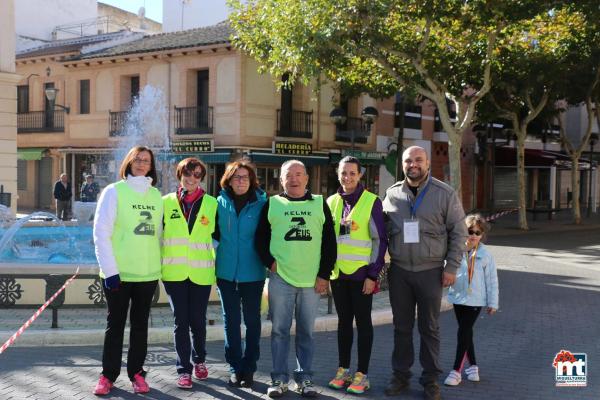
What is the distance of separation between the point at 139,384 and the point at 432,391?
93.6 inches

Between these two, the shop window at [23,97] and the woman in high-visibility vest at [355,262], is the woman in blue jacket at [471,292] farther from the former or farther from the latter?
the shop window at [23,97]

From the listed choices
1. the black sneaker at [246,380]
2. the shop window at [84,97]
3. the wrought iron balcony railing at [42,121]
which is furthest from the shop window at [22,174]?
the black sneaker at [246,380]

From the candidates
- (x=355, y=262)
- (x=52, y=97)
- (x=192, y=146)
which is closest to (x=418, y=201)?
(x=355, y=262)

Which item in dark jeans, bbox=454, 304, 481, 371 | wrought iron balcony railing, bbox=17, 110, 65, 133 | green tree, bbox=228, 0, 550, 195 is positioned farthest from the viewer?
wrought iron balcony railing, bbox=17, 110, 65, 133

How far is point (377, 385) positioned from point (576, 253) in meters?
14.0

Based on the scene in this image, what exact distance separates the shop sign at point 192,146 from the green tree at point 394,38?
601 centimetres

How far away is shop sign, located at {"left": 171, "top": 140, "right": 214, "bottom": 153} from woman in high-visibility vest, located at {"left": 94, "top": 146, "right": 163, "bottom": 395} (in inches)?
818

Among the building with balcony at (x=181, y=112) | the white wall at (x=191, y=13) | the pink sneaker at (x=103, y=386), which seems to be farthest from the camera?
the white wall at (x=191, y=13)

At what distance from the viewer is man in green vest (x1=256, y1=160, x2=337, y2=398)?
553cm

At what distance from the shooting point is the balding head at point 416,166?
5.60m

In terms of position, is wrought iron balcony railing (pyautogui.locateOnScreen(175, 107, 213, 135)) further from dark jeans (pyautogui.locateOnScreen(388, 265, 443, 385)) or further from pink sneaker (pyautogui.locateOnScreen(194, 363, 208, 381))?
dark jeans (pyautogui.locateOnScreen(388, 265, 443, 385))

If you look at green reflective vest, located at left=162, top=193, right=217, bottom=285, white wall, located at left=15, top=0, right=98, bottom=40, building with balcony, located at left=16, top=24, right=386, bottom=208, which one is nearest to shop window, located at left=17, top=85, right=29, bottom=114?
building with balcony, located at left=16, top=24, right=386, bottom=208

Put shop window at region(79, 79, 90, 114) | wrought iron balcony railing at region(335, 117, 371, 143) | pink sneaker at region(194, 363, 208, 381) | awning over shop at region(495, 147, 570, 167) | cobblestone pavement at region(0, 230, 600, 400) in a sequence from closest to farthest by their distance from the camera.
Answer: cobblestone pavement at region(0, 230, 600, 400), pink sneaker at region(194, 363, 208, 381), wrought iron balcony railing at region(335, 117, 371, 143), shop window at region(79, 79, 90, 114), awning over shop at region(495, 147, 570, 167)

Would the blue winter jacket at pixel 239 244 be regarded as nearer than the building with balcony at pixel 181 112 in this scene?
Yes
